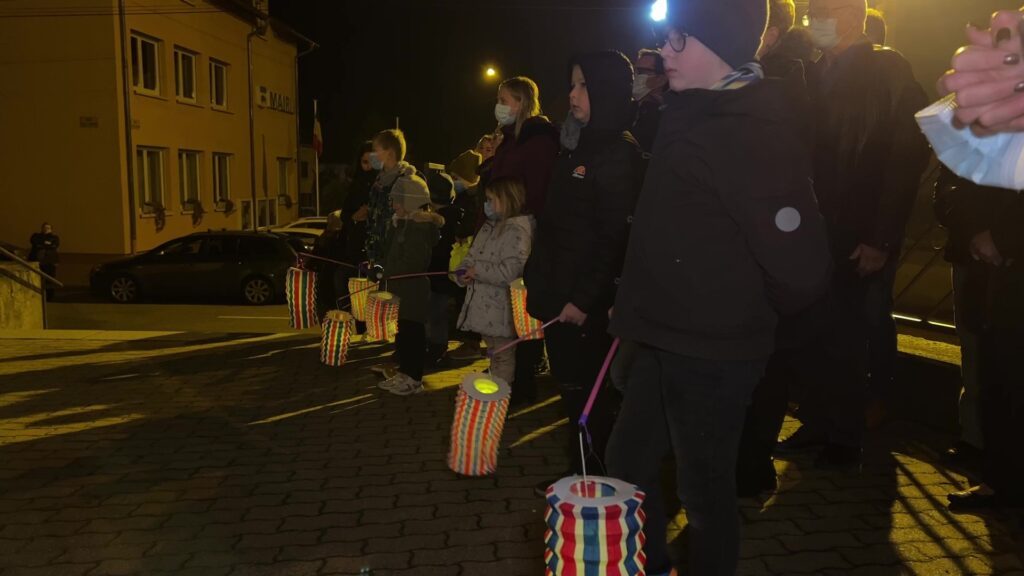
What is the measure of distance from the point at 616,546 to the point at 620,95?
2.09 metres

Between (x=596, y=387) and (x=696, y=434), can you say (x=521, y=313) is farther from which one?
(x=696, y=434)

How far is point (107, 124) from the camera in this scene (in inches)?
878

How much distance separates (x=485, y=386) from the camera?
433 centimetres

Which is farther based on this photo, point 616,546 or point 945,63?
point 945,63

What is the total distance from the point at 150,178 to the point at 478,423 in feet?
77.5

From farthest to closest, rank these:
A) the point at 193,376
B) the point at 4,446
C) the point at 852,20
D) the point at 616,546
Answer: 1. the point at 193,376
2. the point at 4,446
3. the point at 852,20
4. the point at 616,546

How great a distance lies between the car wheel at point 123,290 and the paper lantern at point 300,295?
11.4 metres

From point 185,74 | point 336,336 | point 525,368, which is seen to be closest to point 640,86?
point 525,368

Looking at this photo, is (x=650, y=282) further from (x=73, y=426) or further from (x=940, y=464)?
(x=73, y=426)

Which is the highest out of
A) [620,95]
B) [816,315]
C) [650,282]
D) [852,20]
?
[852,20]

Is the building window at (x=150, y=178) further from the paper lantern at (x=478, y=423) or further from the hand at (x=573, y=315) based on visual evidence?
the hand at (x=573, y=315)

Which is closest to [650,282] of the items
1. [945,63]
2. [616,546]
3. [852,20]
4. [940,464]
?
[616,546]

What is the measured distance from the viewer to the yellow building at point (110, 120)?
22.2m

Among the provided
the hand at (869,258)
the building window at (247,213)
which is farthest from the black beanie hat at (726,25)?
the building window at (247,213)
